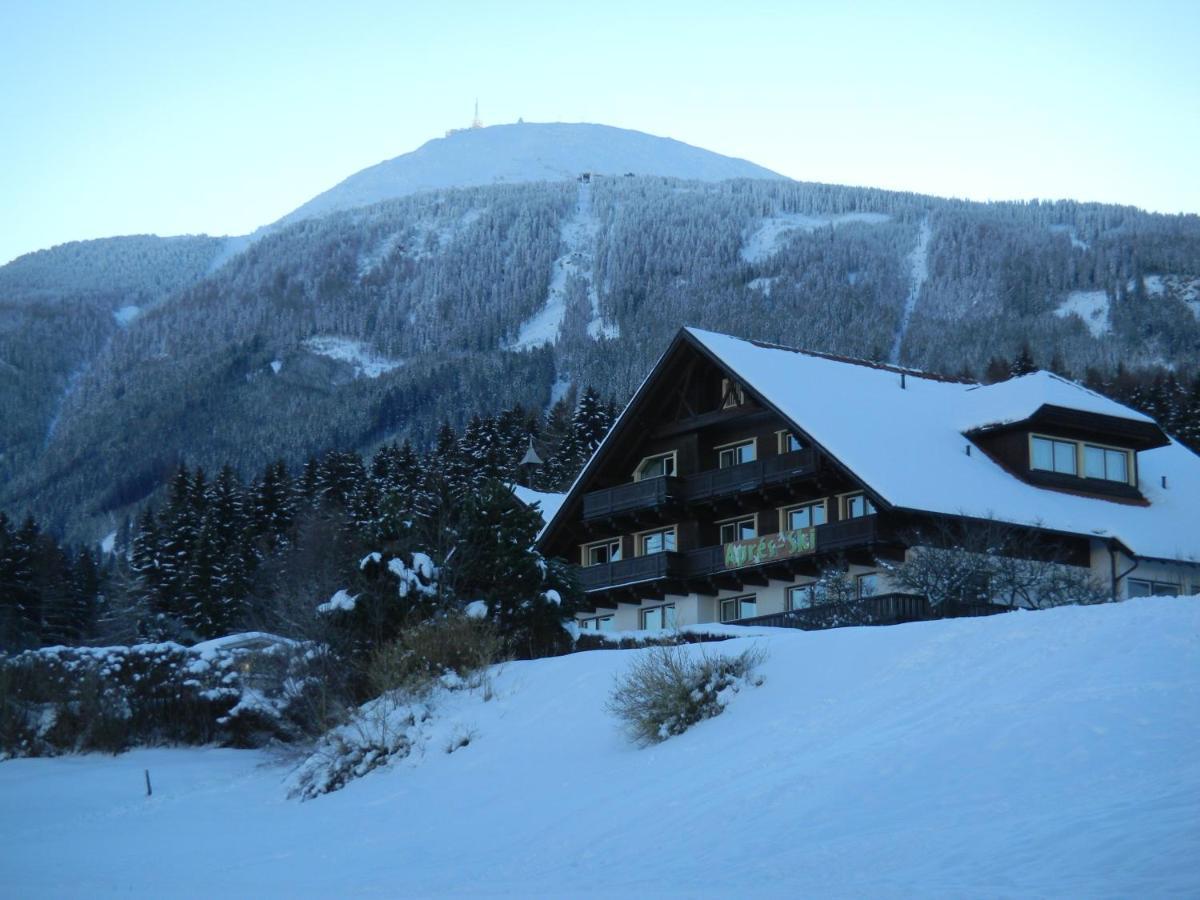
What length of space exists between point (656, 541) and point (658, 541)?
0.29 feet

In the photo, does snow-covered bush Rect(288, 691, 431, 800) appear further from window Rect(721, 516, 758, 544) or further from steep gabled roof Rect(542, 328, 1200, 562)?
window Rect(721, 516, 758, 544)

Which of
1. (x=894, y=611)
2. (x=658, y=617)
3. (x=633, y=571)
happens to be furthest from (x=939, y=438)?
(x=894, y=611)

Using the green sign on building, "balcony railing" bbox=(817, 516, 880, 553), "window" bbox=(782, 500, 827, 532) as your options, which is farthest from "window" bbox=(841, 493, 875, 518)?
the green sign on building

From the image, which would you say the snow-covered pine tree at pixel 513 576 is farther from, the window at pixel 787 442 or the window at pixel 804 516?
the window at pixel 787 442

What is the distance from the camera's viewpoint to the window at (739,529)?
4931 cm

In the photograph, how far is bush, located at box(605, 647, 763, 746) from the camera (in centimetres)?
2589

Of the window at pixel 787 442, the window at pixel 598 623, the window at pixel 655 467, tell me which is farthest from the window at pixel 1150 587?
the window at pixel 598 623

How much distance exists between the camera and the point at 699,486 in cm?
4934

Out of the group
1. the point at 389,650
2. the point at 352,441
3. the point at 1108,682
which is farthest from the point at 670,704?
the point at 352,441

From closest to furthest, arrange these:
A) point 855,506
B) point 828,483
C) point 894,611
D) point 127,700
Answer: point 894,611 < point 127,700 < point 855,506 < point 828,483

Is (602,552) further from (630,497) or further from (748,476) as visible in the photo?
(748,476)

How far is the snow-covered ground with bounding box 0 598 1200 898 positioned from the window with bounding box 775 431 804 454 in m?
16.5

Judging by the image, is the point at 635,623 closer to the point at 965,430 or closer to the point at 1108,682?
the point at 965,430

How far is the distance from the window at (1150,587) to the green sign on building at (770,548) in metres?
8.57
